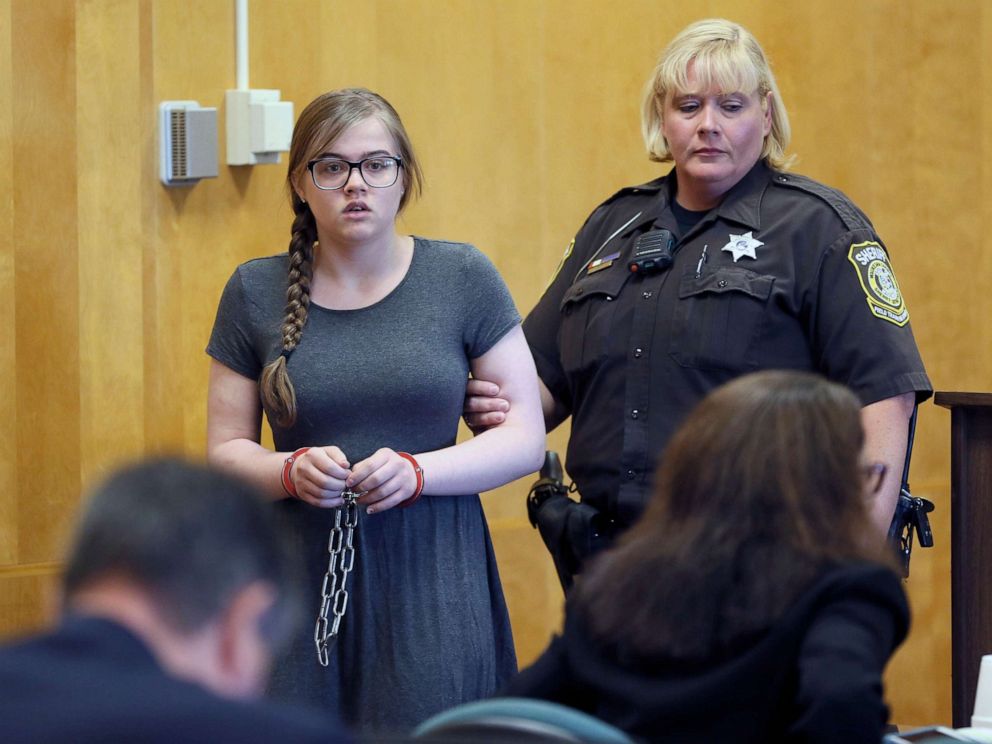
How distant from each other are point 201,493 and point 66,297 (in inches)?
96.0

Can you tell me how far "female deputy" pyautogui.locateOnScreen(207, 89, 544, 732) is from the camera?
2.41m

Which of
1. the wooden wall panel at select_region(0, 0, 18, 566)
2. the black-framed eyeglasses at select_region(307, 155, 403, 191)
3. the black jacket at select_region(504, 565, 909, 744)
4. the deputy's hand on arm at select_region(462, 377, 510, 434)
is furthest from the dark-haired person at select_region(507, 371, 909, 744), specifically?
the wooden wall panel at select_region(0, 0, 18, 566)

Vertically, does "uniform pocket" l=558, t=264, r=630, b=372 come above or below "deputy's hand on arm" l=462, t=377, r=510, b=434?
above

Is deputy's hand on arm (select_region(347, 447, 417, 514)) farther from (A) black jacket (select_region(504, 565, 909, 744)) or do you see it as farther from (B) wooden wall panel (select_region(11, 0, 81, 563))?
(B) wooden wall panel (select_region(11, 0, 81, 563))

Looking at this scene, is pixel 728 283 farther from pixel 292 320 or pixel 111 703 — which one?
pixel 111 703

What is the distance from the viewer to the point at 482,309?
252cm

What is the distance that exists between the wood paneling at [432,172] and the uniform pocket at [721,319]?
1.45 metres

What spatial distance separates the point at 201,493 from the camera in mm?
1161

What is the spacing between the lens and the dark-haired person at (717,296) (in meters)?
2.55

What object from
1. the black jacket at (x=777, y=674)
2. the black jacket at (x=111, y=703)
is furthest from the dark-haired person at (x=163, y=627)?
the black jacket at (x=777, y=674)

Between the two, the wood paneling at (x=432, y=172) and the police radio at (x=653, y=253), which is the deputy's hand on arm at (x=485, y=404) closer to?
the police radio at (x=653, y=253)

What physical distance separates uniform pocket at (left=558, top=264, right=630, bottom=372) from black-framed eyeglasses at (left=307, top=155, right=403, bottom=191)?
1.63ft

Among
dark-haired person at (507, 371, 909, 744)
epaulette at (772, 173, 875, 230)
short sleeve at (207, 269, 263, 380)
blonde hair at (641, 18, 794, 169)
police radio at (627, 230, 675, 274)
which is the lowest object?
dark-haired person at (507, 371, 909, 744)

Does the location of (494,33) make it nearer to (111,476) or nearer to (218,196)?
(218,196)
